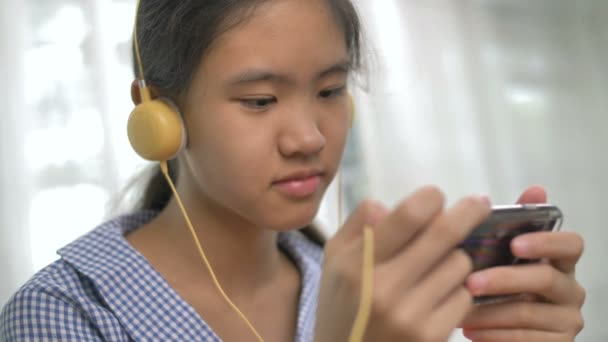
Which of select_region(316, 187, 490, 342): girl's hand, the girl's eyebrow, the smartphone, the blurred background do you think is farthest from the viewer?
the blurred background

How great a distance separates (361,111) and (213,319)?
136 centimetres

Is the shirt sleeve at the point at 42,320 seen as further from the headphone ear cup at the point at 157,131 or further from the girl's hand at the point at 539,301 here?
the girl's hand at the point at 539,301

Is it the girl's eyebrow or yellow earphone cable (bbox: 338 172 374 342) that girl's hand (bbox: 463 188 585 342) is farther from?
the girl's eyebrow

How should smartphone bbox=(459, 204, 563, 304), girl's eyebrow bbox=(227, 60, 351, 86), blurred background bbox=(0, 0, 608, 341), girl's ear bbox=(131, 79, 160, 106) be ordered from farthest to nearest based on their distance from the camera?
blurred background bbox=(0, 0, 608, 341) < girl's ear bbox=(131, 79, 160, 106) < girl's eyebrow bbox=(227, 60, 351, 86) < smartphone bbox=(459, 204, 563, 304)

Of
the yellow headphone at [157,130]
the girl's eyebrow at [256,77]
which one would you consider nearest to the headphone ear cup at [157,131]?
the yellow headphone at [157,130]

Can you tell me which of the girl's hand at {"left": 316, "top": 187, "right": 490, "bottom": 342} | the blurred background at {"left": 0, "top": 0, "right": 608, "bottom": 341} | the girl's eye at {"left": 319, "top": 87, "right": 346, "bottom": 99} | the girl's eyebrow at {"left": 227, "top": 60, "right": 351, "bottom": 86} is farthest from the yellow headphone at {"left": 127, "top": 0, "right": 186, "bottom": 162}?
the blurred background at {"left": 0, "top": 0, "right": 608, "bottom": 341}

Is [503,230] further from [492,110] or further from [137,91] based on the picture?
[492,110]

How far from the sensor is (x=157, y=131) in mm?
900

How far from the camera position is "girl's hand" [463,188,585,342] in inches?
26.8

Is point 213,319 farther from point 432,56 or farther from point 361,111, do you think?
point 432,56

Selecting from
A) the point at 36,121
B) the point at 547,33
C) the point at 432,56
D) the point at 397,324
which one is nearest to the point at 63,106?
the point at 36,121

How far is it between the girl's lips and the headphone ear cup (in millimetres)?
172

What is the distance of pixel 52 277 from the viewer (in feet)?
3.02

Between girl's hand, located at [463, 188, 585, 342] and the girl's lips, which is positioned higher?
the girl's lips
